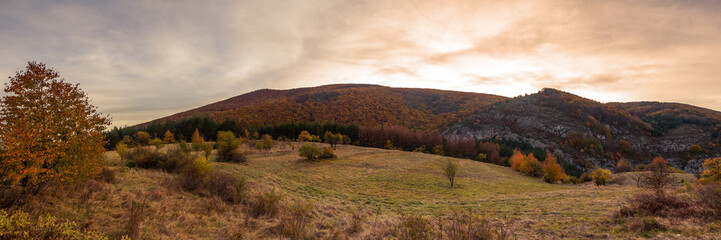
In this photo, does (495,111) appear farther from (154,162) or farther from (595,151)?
(154,162)

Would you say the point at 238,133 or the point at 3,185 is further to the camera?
the point at 238,133

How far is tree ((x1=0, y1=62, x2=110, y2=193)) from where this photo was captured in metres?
8.11

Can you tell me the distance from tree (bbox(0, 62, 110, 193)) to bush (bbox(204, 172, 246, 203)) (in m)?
4.75

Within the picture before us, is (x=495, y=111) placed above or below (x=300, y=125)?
above

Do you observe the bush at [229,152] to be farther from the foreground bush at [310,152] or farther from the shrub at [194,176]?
the shrub at [194,176]

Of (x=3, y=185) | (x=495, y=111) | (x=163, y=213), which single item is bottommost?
(x=163, y=213)

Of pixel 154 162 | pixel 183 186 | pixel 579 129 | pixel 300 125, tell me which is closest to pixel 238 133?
pixel 300 125

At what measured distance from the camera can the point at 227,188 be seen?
13.7 m

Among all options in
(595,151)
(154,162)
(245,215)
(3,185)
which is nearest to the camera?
(3,185)

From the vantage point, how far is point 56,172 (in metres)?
9.26

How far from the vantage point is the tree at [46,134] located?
319 inches

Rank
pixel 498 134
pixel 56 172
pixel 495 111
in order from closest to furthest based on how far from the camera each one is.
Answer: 1. pixel 56 172
2. pixel 498 134
3. pixel 495 111

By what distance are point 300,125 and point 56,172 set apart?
78.9 metres

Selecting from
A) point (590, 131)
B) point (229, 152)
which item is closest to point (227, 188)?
point (229, 152)
